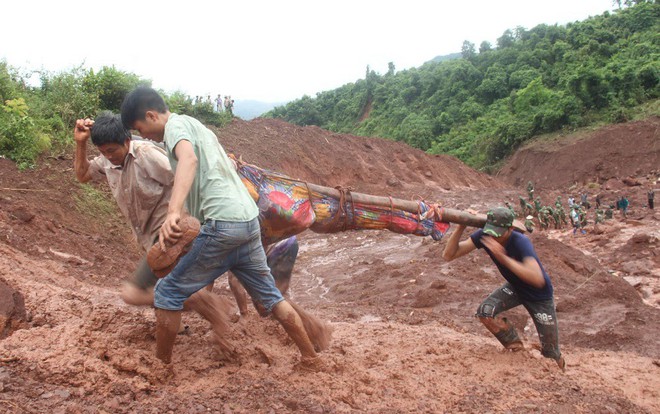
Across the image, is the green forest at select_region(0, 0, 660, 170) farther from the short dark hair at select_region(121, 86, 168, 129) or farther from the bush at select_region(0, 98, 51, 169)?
the short dark hair at select_region(121, 86, 168, 129)

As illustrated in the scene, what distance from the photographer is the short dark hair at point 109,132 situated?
11.1ft

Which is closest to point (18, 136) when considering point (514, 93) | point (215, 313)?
point (215, 313)

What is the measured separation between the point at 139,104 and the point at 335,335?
262cm

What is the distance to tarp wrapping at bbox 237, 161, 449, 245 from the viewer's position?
396cm

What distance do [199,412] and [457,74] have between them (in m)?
45.0

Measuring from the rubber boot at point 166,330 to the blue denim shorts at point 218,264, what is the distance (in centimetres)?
5

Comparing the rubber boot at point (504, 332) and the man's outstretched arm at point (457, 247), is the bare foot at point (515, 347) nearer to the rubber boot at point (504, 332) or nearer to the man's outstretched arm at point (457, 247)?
the rubber boot at point (504, 332)

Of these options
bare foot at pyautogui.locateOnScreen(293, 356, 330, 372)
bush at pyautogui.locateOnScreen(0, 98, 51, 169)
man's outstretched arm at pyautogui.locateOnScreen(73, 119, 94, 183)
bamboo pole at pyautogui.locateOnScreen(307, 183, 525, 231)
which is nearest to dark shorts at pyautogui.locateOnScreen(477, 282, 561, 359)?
bamboo pole at pyautogui.locateOnScreen(307, 183, 525, 231)

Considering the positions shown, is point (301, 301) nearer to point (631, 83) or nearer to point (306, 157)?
point (306, 157)

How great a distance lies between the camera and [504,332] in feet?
14.5

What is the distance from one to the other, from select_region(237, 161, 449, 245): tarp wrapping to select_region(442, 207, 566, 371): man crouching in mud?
405 millimetres

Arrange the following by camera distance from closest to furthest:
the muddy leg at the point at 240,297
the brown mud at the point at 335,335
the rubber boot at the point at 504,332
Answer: the brown mud at the point at 335,335
the rubber boot at the point at 504,332
the muddy leg at the point at 240,297

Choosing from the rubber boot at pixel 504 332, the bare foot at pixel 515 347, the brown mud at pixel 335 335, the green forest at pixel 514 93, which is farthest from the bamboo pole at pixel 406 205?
the green forest at pixel 514 93

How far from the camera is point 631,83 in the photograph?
29609 mm
